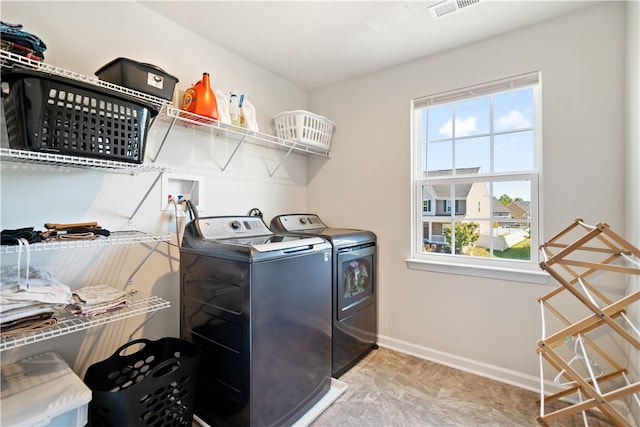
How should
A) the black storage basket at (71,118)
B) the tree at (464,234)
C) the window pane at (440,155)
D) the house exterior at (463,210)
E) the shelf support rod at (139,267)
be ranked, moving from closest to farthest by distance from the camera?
the black storage basket at (71,118) < the shelf support rod at (139,267) < the house exterior at (463,210) < the tree at (464,234) < the window pane at (440,155)

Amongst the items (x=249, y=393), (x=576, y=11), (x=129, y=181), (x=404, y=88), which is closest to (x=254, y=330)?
(x=249, y=393)

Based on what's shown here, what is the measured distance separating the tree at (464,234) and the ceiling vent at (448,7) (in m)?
1.40

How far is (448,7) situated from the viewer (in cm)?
175

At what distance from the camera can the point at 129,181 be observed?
169 centimetres

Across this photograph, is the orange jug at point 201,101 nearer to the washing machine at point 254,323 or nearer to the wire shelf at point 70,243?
the washing machine at point 254,323

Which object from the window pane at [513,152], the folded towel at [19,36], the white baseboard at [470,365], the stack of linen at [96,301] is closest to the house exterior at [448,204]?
the window pane at [513,152]

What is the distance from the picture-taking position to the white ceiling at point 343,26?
1.77 m

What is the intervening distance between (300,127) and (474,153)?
1.34 metres

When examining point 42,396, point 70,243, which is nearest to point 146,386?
point 42,396

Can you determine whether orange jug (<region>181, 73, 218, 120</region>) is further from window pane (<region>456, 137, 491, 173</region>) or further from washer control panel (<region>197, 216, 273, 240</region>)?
window pane (<region>456, 137, 491, 173</region>)

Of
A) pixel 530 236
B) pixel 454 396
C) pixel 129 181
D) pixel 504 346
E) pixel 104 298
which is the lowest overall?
pixel 454 396

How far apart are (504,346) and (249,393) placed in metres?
1.72

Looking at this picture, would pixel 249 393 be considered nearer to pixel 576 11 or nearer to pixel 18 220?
pixel 18 220

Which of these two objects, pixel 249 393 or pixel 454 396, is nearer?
pixel 249 393
